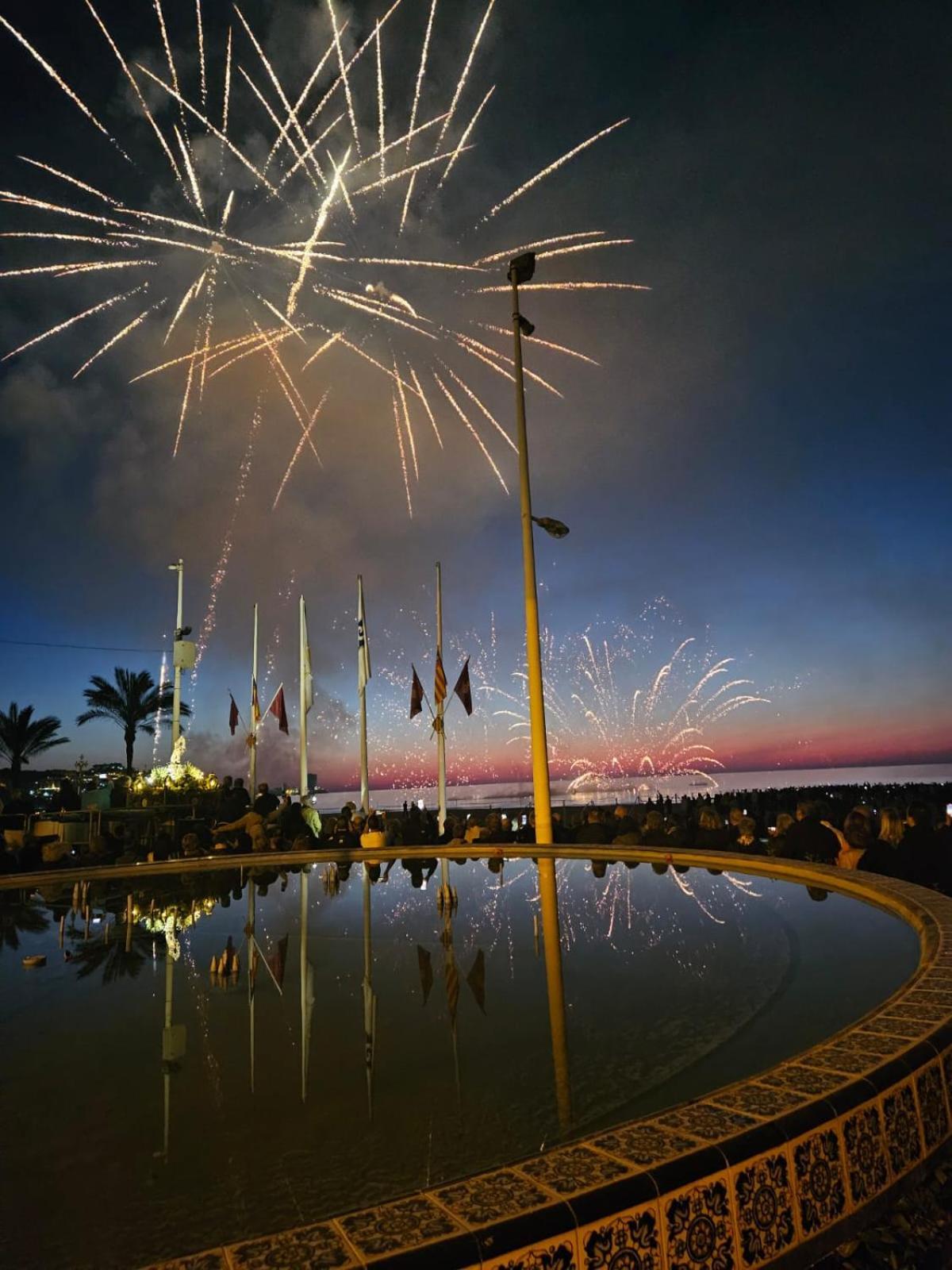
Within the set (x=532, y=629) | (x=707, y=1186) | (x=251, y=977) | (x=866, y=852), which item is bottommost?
(x=251, y=977)

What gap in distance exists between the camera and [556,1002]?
5.30 m

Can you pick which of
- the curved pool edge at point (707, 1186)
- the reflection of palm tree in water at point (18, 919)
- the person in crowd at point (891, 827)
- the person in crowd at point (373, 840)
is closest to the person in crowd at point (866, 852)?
the person in crowd at point (891, 827)

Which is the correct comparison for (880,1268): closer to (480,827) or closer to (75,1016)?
(75,1016)

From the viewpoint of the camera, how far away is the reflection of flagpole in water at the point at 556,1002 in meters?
3.56

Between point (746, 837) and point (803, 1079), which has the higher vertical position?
point (803, 1079)

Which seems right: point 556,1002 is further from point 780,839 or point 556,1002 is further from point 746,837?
point 746,837

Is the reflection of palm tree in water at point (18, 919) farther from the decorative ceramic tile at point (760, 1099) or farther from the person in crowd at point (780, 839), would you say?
the person in crowd at point (780, 839)

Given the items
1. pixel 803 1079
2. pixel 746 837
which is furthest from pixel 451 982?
pixel 746 837

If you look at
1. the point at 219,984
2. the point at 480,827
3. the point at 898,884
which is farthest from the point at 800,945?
the point at 480,827

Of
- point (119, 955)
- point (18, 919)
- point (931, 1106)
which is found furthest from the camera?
Result: point (18, 919)

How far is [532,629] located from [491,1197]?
14.5 m

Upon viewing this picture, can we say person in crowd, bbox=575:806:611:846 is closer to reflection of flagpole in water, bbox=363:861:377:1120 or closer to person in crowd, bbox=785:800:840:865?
person in crowd, bbox=785:800:840:865

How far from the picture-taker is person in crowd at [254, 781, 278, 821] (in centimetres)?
2298

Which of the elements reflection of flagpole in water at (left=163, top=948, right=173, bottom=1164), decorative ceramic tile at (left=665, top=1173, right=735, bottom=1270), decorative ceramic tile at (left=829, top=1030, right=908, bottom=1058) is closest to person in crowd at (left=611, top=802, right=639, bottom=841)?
reflection of flagpole in water at (left=163, top=948, right=173, bottom=1164)
